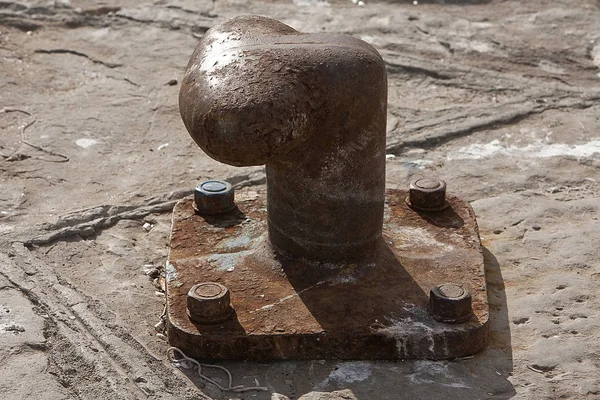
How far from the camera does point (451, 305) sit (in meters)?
3.47

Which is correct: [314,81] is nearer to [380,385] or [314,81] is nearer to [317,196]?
[317,196]

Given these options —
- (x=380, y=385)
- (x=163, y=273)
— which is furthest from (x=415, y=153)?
(x=380, y=385)

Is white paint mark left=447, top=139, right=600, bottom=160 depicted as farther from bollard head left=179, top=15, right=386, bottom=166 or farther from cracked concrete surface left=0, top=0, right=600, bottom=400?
bollard head left=179, top=15, right=386, bottom=166

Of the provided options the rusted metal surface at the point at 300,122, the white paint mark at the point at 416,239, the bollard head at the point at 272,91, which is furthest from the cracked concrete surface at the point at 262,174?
the bollard head at the point at 272,91

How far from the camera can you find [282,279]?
372 centimetres

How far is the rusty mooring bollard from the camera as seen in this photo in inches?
130

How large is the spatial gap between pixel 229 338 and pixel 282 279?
382 millimetres

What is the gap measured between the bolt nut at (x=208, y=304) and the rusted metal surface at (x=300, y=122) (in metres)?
0.39

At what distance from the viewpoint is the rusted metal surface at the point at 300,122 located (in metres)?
3.27

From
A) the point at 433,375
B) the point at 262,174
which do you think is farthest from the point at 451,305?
the point at 262,174

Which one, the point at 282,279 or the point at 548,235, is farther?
the point at 548,235

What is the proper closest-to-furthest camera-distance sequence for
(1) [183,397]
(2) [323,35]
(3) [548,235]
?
(1) [183,397] → (2) [323,35] → (3) [548,235]

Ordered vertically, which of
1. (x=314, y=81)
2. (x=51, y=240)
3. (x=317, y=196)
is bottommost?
(x=51, y=240)

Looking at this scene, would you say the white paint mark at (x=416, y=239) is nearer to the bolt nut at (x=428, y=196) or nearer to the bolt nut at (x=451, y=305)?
the bolt nut at (x=428, y=196)
